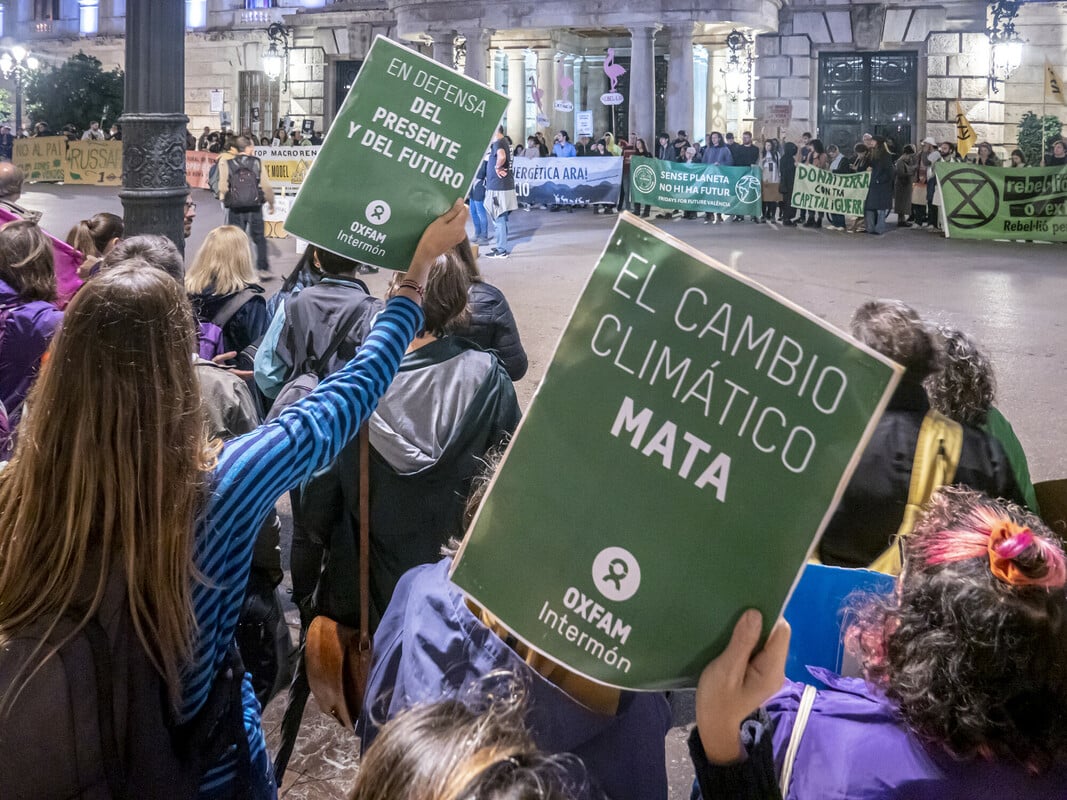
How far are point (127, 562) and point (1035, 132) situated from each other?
84.5 ft

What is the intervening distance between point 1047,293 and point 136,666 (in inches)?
486

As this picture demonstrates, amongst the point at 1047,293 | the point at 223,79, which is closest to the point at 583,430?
the point at 1047,293

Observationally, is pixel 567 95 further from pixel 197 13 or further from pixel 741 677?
pixel 741 677

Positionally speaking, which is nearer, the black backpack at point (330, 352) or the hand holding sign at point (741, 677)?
the hand holding sign at point (741, 677)

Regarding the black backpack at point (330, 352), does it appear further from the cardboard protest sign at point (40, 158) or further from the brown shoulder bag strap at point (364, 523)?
the cardboard protest sign at point (40, 158)

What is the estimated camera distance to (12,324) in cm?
372

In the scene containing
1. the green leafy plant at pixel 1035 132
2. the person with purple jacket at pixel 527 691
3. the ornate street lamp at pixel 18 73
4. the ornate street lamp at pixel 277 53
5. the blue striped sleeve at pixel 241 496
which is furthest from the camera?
the ornate street lamp at pixel 277 53

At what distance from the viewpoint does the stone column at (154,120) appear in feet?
15.8

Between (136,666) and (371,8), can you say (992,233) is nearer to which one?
(136,666)

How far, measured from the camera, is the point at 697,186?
20859mm

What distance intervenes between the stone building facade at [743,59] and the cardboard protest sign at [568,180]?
122 inches

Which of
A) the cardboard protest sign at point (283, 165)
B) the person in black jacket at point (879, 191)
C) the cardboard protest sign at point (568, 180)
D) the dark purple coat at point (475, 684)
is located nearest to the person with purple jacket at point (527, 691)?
the dark purple coat at point (475, 684)

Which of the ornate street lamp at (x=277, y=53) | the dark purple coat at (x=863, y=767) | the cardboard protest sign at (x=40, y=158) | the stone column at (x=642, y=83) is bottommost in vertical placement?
the dark purple coat at (x=863, y=767)

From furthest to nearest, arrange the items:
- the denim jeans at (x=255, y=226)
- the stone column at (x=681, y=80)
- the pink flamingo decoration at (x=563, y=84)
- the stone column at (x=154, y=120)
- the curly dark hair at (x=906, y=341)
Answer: the pink flamingo decoration at (x=563, y=84) → the stone column at (x=681, y=80) → the denim jeans at (x=255, y=226) → the stone column at (x=154, y=120) → the curly dark hair at (x=906, y=341)
